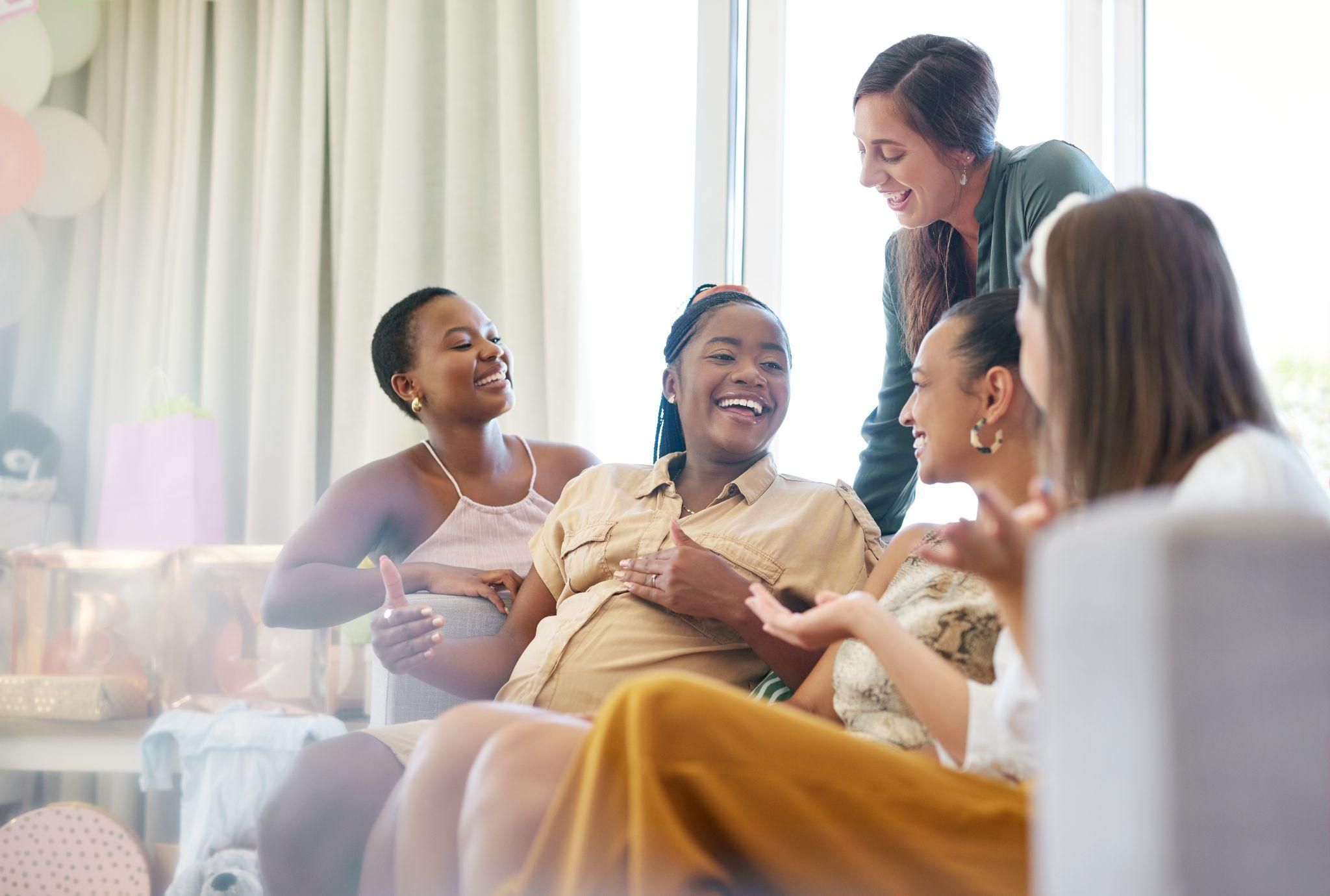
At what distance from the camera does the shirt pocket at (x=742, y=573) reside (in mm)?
1652

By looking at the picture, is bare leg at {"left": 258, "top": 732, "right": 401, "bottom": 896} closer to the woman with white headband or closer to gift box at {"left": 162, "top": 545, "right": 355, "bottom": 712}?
the woman with white headband

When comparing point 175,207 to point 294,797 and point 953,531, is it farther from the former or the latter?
point 953,531

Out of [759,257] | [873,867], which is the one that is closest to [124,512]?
[759,257]

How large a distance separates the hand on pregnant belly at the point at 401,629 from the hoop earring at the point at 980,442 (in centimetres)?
74

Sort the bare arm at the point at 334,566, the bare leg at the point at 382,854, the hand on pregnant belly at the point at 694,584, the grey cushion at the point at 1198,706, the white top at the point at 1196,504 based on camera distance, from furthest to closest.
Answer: the bare arm at the point at 334,566
the hand on pregnant belly at the point at 694,584
the bare leg at the point at 382,854
the white top at the point at 1196,504
the grey cushion at the point at 1198,706

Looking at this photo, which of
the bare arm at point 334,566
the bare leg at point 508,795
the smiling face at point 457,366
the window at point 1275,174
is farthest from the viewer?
the window at point 1275,174

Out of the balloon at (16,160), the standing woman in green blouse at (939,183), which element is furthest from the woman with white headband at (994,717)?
the balloon at (16,160)

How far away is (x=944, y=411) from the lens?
143cm

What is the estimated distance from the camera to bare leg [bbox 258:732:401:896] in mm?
1432

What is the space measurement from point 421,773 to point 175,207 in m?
2.45

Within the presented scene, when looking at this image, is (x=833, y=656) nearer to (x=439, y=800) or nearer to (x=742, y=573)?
(x=742, y=573)

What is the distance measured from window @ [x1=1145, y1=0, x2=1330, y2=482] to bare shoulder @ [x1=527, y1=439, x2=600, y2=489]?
142 centimetres

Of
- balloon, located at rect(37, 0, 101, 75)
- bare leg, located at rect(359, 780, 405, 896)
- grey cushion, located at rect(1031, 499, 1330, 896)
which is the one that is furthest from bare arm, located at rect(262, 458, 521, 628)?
balloon, located at rect(37, 0, 101, 75)

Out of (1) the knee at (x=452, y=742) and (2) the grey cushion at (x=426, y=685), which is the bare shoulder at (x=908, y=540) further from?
(2) the grey cushion at (x=426, y=685)
